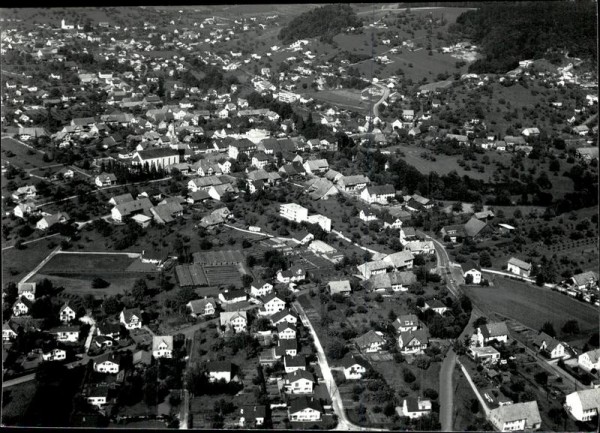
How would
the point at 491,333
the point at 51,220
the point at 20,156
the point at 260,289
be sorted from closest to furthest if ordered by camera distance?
the point at 491,333 < the point at 260,289 < the point at 51,220 < the point at 20,156

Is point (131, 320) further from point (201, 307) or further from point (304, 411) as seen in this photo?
point (304, 411)

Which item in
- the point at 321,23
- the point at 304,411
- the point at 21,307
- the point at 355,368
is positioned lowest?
the point at 21,307

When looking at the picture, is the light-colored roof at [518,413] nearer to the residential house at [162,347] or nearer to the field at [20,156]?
the residential house at [162,347]

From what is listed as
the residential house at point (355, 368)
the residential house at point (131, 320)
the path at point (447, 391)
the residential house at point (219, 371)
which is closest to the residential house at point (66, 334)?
the residential house at point (131, 320)

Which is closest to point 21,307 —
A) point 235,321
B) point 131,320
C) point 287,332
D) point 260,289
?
point 131,320

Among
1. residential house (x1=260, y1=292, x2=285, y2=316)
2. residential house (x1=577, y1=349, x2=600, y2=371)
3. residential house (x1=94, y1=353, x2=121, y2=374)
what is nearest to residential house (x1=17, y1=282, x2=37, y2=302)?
residential house (x1=94, y1=353, x2=121, y2=374)

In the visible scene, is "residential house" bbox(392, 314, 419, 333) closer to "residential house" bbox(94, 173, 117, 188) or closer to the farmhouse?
"residential house" bbox(94, 173, 117, 188)

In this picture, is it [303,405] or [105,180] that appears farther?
[105,180]
